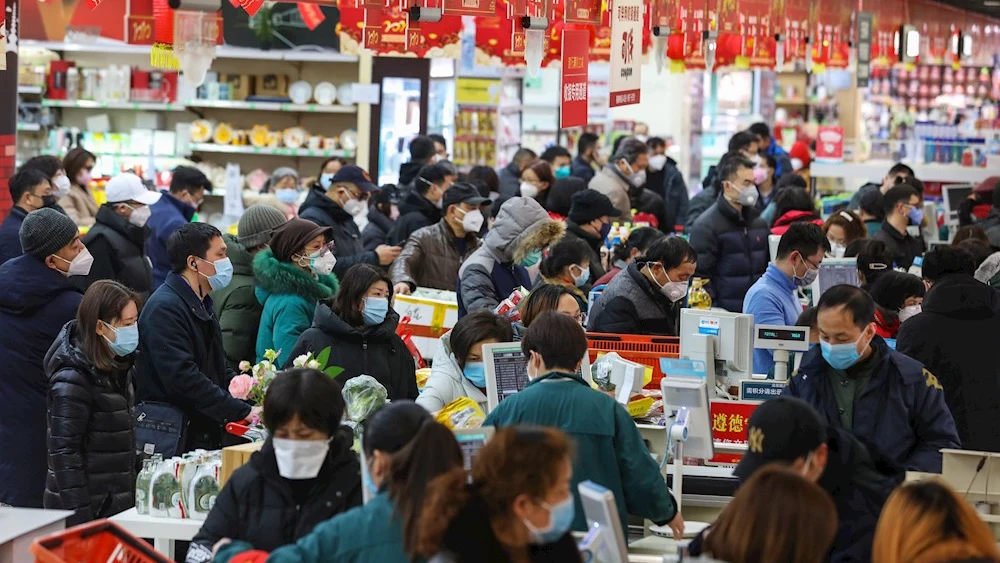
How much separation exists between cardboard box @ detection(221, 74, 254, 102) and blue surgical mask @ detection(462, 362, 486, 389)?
9083mm

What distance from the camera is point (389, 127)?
14602 mm

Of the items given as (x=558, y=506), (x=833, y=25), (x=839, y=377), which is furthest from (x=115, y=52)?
(x=558, y=506)

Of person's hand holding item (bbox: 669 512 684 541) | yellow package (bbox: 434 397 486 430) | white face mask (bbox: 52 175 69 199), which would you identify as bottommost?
person's hand holding item (bbox: 669 512 684 541)

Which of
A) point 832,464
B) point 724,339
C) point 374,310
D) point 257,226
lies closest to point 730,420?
point 724,339

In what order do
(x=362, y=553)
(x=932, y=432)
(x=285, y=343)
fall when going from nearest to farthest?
(x=362, y=553) → (x=932, y=432) → (x=285, y=343)

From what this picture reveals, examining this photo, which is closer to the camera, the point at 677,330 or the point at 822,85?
the point at 677,330

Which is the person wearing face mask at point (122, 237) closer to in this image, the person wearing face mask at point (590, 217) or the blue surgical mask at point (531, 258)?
the blue surgical mask at point (531, 258)

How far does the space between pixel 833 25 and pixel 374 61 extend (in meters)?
4.63

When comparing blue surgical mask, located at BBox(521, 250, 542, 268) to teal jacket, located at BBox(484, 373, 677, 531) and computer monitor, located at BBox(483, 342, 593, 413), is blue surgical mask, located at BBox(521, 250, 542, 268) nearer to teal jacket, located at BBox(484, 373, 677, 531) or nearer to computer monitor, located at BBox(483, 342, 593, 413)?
computer monitor, located at BBox(483, 342, 593, 413)

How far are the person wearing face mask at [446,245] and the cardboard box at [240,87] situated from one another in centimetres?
604

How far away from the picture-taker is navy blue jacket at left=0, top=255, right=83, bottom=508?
6285mm

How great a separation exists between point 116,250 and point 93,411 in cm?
303

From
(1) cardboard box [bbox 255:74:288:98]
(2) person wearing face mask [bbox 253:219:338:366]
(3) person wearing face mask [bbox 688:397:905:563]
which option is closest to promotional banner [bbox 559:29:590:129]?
(2) person wearing face mask [bbox 253:219:338:366]

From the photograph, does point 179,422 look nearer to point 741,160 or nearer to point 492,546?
point 492,546
